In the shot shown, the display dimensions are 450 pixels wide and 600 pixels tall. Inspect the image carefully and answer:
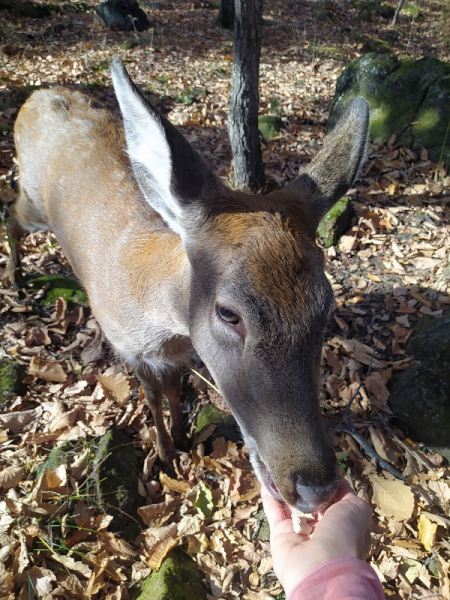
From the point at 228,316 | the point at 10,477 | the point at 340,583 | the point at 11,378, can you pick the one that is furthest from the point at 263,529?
the point at 11,378

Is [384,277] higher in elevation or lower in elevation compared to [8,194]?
lower

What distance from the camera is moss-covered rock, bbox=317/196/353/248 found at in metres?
5.38

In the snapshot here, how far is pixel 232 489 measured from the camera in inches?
135

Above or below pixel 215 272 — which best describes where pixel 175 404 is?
below

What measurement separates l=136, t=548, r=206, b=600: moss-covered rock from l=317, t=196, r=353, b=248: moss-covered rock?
12.9ft

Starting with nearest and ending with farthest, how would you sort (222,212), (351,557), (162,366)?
(351,557), (222,212), (162,366)

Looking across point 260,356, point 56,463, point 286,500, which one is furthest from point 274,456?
point 56,463

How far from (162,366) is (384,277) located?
10.5 ft

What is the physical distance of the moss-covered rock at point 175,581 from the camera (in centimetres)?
265

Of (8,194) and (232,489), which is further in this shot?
(8,194)

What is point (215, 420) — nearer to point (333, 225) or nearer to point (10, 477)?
point (10, 477)

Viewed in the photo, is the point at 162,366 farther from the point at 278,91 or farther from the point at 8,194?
the point at 278,91

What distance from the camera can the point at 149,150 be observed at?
2211 millimetres

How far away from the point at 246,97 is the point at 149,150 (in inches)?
144
